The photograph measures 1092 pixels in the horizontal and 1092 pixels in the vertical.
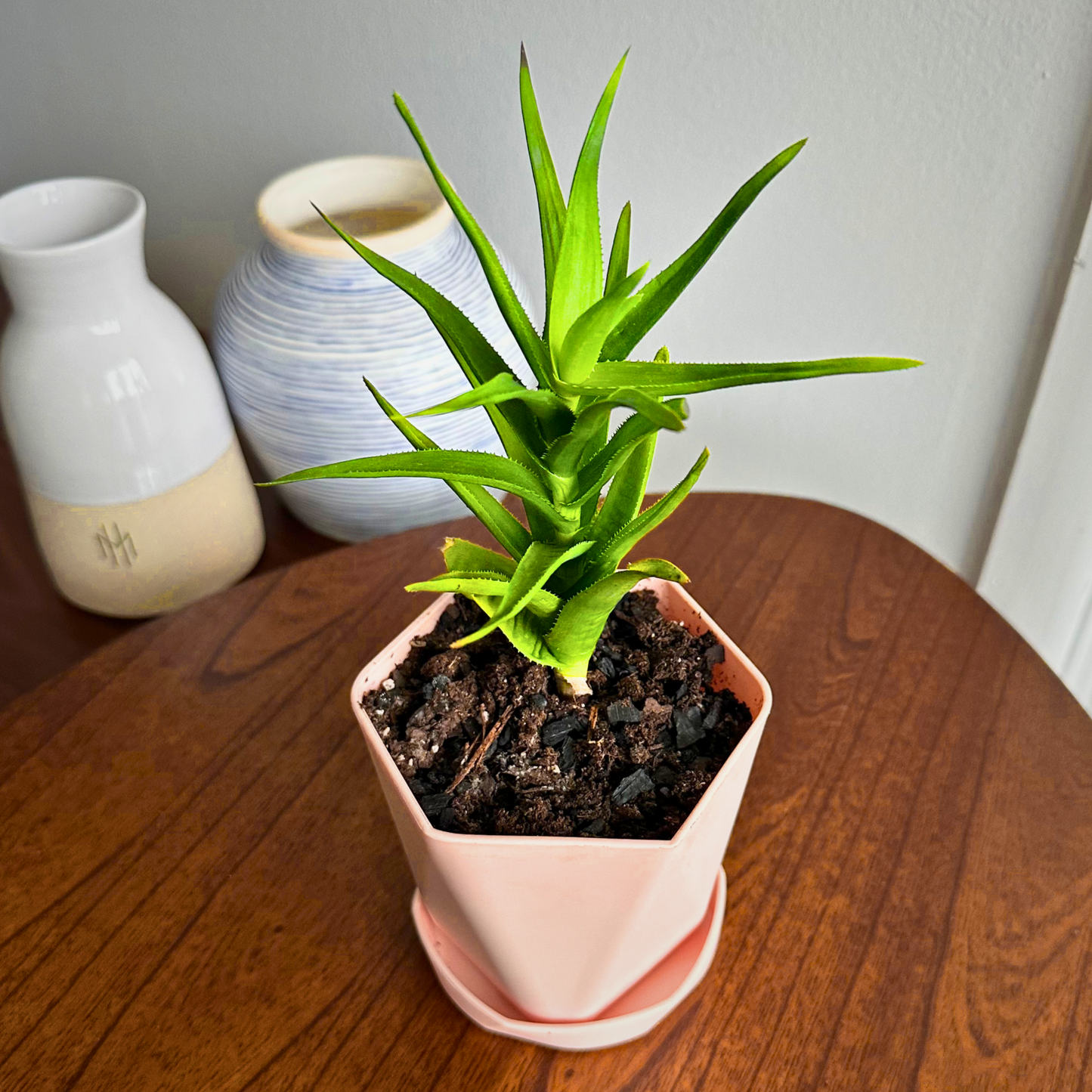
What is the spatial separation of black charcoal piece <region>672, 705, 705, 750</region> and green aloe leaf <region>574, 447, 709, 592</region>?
0.06 m

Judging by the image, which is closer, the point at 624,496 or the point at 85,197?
the point at 624,496

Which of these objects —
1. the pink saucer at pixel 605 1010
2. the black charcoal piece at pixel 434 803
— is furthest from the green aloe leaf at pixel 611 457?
the pink saucer at pixel 605 1010

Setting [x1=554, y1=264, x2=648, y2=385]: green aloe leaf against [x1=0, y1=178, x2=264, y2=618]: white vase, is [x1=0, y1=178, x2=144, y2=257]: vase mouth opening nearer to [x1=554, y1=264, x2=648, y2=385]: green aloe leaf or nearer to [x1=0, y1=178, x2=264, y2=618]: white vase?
[x1=0, y1=178, x2=264, y2=618]: white vase

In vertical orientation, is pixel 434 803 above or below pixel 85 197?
below

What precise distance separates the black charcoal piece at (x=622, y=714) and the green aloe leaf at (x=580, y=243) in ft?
0.44

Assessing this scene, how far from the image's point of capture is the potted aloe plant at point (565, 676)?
0.91 feet

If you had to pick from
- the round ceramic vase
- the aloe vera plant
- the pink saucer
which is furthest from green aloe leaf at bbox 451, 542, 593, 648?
the round ceramic vase

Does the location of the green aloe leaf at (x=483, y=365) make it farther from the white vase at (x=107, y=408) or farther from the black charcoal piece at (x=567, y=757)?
the white vase at (x=107, y=408)

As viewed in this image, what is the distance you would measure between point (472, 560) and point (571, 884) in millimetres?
112

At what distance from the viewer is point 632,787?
0.34 meters

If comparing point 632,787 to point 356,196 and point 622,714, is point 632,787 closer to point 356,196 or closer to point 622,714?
point 622,714

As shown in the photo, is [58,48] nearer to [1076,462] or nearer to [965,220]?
[965,220]

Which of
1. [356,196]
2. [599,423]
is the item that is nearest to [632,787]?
[599,423]

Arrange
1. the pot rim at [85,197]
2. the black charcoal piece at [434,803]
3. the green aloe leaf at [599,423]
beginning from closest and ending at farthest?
the green aloe leaf at [599,423]
the black charcoal piece at [434,803]
the pot rim at [85,197]
